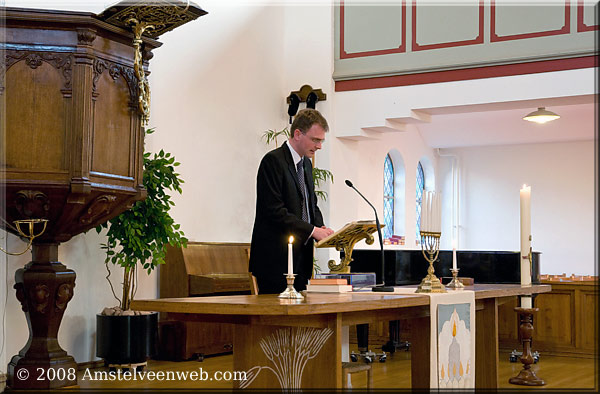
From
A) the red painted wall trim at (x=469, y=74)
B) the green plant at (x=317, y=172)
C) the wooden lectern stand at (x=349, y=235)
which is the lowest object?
the wooden lectern stand at (x=349, y=235)

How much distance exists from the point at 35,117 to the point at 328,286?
7.61ft

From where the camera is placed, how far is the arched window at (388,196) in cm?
1188

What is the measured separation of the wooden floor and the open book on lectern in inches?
83.4

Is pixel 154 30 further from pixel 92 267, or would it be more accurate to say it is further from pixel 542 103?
pixel 542 103

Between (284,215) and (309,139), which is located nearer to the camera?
(284,215)

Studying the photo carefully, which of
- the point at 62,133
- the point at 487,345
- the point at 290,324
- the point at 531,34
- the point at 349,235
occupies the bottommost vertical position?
the point at 487,345

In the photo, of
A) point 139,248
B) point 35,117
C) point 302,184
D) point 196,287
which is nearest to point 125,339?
point 139,248

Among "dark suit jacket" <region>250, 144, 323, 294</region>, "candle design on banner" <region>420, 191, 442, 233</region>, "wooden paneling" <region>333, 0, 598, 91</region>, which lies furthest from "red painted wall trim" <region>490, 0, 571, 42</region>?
"dark suit jacket" <region>250, 144, 323, 294</region>

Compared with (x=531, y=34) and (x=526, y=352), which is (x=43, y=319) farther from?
(x=531, y=34)

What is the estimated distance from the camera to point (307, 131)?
4.02 metres

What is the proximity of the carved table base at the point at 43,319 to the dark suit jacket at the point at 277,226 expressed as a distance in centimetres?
191

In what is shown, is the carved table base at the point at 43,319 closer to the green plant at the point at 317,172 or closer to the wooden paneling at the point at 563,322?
the green plant at the point at 317,172

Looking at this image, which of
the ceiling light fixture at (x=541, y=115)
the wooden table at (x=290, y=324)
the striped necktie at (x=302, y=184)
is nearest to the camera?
the wooden table at (x=290, y=324)

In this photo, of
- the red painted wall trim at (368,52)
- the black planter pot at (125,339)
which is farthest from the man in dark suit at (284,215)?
the red painted wall trim at (368,52)
